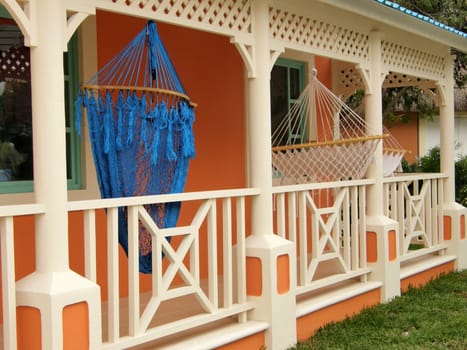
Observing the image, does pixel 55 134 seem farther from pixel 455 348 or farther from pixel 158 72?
pixel 455 348

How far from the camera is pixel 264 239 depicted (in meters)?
4.84

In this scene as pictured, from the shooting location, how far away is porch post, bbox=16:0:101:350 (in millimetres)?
3277

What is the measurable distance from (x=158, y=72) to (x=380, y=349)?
259 centimetres

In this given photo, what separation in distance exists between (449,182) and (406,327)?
2.98 metres

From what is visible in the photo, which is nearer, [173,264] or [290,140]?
[173,264]

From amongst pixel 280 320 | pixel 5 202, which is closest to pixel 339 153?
pixel 280 320

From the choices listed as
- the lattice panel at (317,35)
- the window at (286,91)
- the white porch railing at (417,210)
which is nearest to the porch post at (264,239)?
the lattice panel at (317,35)

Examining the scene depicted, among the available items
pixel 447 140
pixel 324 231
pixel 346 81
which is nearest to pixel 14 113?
pixel 324 231

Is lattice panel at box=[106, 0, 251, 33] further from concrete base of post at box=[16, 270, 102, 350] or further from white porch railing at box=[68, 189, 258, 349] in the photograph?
concrete base of post at box=[16, 270, 102, 350]

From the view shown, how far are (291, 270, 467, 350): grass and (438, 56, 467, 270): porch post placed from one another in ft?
4.35

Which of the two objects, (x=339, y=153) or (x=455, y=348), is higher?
(x=339, y=153)

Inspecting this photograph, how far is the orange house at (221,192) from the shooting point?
3336 millimetres

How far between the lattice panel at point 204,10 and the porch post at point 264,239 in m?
0.12

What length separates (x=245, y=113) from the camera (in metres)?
6.86
